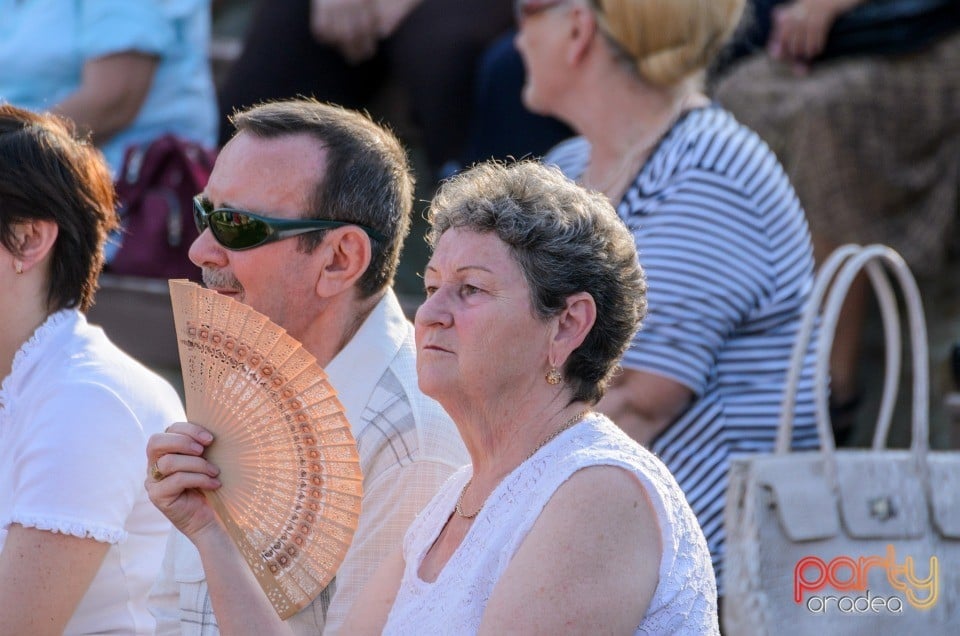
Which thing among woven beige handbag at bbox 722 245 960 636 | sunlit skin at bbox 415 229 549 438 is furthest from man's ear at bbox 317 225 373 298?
woven beige handbag at bbox 722 245 960 636

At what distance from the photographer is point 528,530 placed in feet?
7.04

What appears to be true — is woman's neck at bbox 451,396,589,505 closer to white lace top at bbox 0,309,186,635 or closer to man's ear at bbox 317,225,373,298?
man's ear at bbox 317,225,373,298

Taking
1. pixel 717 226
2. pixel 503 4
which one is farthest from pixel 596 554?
pixel 503 4

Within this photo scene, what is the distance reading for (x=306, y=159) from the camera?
2760mm

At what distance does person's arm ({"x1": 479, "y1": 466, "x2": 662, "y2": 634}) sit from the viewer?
2033 mm

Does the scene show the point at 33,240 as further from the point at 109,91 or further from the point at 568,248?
the point at 109,91

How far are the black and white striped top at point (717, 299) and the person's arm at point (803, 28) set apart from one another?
4.04 feet

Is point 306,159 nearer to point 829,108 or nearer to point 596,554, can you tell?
point 596,554

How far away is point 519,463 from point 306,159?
0.81 metres

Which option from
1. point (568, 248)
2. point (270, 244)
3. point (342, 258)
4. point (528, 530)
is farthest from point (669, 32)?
point (528, 530)

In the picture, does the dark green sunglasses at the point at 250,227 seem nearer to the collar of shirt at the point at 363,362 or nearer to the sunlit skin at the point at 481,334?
the collar of shirt at the point at 363,362

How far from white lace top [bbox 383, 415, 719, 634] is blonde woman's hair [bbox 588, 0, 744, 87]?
66.4 inches

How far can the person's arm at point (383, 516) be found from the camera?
103 inches

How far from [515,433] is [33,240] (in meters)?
1.22
